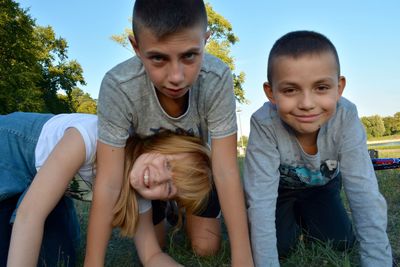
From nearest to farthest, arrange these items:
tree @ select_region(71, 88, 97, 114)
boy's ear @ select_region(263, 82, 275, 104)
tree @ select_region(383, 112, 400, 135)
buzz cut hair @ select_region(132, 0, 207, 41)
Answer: buzz cut hair @ select_region(132, 0, 207, 41), boy's ear @ select_region(263, 82, 275, 104), tree @ select_region(71, 88, 97, 114), tree @ select_region(383, 112, 400, 135)

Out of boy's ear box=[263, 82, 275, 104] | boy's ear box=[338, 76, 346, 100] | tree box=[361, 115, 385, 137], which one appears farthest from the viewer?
tree box=[361, 115, 385, 137]

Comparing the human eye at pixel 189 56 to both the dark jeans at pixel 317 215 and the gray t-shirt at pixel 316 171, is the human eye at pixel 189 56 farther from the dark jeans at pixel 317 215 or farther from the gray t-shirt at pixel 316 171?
the dark jeans at pixel 317 215

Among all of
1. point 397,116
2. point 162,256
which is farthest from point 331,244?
point 397,116

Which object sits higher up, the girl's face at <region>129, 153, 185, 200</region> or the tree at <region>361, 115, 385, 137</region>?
the tree at <region>361, 115, 385, 137</region>

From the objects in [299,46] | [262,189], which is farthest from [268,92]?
[262,189]

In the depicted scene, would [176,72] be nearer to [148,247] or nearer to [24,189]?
[148,247]

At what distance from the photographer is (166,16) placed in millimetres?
1905

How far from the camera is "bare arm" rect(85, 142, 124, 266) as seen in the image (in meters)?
2.06

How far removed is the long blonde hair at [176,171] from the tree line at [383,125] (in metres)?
51.4

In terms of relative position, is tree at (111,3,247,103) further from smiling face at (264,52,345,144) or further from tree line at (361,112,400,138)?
tree line at (361,112,400,138)

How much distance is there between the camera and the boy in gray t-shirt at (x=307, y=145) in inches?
78.9

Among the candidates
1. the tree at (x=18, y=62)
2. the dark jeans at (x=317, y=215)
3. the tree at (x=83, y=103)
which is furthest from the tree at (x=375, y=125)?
the dark jeans at (x=317, y=215)

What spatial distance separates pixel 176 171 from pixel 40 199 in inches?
30.2

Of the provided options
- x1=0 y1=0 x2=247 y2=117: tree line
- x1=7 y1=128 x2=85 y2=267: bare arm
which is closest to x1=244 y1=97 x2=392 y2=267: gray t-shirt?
x1=7 y1=128 x2=85 y2=267: bare arm
